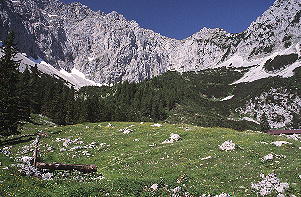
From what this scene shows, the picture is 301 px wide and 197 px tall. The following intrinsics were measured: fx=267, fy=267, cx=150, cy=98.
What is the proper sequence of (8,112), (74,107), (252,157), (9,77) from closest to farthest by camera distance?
(252,157) < (8,112) < (9,77) < (74,107)

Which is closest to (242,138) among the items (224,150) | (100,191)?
(224,150)

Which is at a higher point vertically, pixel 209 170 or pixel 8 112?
pixel 8 112

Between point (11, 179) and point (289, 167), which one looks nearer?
point (11, 179)

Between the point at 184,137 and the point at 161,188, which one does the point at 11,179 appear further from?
the point at 184,137

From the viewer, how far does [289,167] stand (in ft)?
71.3

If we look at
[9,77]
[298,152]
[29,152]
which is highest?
[9,77]

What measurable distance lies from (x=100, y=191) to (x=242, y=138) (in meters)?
23.7

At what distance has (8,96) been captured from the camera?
157 feet

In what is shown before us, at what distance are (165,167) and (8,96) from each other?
3576 centimetres

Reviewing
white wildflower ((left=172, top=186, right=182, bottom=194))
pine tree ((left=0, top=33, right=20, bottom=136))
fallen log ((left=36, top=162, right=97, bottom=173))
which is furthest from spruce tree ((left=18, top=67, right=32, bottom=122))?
white wildflower ((left=172, top=186, right=182, bottom=194))

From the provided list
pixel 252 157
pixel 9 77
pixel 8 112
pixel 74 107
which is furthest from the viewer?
pixel 74 107

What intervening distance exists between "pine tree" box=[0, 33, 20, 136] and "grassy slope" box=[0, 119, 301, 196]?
9297 millimetres

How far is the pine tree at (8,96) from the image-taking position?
152 feet

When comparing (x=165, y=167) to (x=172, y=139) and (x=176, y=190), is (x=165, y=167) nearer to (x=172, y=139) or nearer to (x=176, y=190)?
(x=176, y=190)
